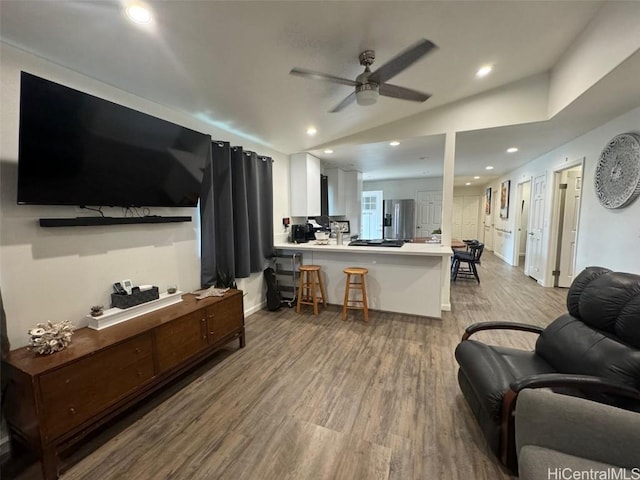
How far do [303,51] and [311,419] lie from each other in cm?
267

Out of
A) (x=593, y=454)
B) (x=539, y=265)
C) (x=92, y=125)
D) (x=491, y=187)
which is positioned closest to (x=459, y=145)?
(x=539, y=265)

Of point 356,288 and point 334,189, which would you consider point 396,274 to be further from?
point 334,189

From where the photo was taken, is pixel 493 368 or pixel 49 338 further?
pixel 493 368

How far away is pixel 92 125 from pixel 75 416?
68.3 inches

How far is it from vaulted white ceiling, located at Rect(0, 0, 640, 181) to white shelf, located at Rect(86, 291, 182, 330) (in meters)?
1.70

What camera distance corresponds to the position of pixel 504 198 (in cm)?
721

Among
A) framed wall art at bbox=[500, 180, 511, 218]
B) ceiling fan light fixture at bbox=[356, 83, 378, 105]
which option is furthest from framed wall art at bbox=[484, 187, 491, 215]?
ceiling fan light fixture at bbox=[356, 83, 378, 105]

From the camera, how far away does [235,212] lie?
3.24 metres

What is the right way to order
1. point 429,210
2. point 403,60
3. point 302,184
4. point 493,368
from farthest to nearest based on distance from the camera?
1. point 429,210
2. point 302,184
3. point 403,60
4. point 493,368

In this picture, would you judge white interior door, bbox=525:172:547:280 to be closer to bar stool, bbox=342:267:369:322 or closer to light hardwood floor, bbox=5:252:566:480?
light hardwood floor, bbox=5:252:566:480

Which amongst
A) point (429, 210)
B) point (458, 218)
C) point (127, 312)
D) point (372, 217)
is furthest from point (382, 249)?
point (458, 218)

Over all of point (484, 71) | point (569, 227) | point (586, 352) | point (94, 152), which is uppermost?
point (484, 71)

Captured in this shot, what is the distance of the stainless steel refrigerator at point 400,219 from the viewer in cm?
802

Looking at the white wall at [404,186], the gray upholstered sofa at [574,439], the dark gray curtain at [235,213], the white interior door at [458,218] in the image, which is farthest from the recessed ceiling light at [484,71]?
the white interior door at [458,218]
